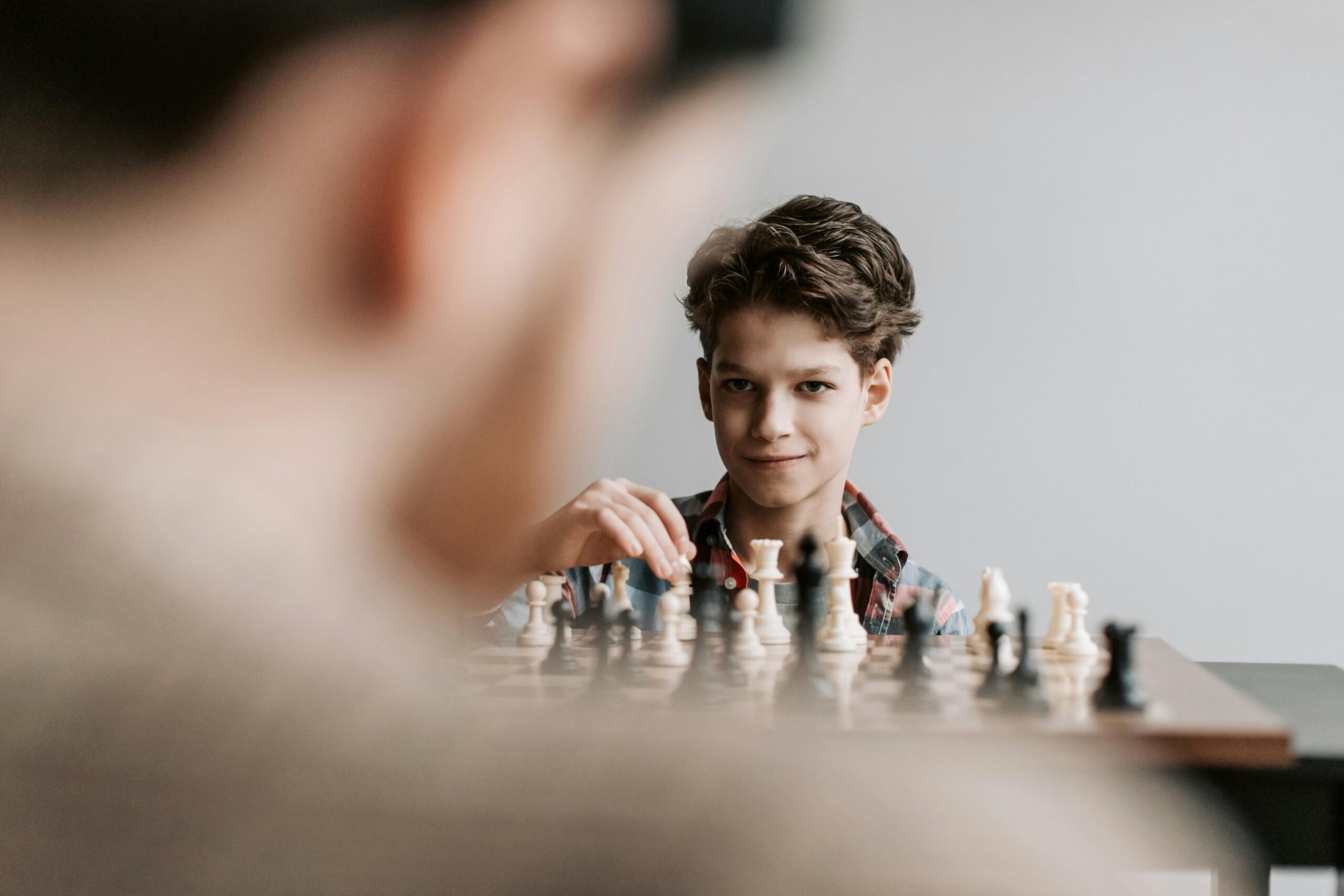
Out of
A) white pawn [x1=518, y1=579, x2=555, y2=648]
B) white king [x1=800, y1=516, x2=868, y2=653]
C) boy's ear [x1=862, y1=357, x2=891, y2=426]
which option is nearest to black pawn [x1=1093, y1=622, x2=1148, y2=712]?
white king [x1=800, y1=516, x2=868, y2=653]

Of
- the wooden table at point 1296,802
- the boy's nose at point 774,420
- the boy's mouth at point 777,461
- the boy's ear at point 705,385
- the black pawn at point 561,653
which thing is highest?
the boy's ear at point 705,385

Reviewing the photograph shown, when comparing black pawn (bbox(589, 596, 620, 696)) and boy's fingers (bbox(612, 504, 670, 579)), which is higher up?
boy's fingers (bbox(612, 504, 670, 579))

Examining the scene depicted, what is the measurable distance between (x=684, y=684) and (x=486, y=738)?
213 millimetres

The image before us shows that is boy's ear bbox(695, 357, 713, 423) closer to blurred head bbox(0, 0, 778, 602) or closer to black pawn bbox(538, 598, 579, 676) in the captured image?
black pawn bbox(538, 598, 579, 676)

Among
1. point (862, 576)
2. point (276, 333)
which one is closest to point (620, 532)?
point (276, 333)

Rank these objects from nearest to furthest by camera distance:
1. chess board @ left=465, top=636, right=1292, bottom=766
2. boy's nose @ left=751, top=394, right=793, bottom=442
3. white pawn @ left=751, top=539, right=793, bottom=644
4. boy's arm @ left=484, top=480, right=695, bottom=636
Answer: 1. chess board @ left=465, top=636, right=1292, bottom=766
2. boy's arm @ left=484, top=480, right=695, bottom=636
3. white pawn @ left=751, top=539, right=793, bottom=644
4. boy's nose @ left=751, top=394, right=793, bottom=442

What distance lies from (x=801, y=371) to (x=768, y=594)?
37 centimetres

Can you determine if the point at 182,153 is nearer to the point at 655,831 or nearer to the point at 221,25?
the point at 221,25

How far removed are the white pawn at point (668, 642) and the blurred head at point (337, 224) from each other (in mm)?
529

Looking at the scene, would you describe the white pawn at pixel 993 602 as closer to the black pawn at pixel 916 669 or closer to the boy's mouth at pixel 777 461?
the black pawn at pixel 916 669

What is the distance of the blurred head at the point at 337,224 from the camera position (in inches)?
10.4

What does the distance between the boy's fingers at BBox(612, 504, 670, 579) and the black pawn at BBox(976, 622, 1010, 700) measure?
0.91 feet

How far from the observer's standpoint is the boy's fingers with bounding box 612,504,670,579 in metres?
0.81

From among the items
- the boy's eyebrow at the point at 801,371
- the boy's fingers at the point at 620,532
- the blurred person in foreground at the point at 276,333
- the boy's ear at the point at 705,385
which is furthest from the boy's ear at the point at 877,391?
the blurred person in foreground at the point at 276,333
